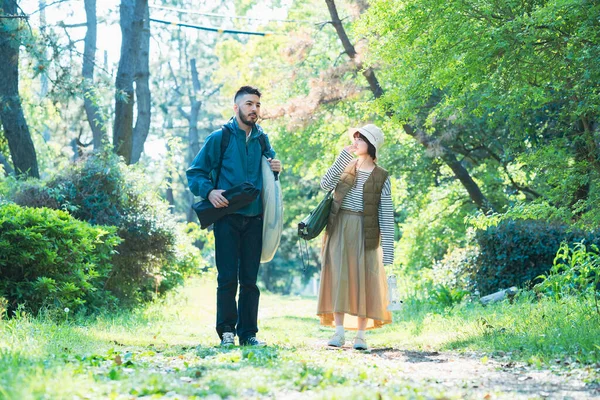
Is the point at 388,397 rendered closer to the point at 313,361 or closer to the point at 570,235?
the point at 313,361

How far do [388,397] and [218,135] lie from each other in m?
3.53

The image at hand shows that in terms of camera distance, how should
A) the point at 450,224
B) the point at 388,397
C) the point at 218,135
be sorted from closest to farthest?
the point at 388,397 → the point at 218,135 → the point at 450,224

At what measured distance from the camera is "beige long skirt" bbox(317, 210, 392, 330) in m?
7.48

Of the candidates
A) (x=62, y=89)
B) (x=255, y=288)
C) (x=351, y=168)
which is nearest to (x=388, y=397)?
(x=255, y=288)

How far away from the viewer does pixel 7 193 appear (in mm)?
11703

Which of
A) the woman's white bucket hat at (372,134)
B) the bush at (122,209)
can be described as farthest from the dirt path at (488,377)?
the bush at (122,209)

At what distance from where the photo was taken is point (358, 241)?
7.55m

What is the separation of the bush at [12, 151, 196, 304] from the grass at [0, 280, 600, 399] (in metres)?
1.36

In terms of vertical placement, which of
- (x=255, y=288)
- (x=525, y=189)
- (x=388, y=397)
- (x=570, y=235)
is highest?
(x=525, y=189)

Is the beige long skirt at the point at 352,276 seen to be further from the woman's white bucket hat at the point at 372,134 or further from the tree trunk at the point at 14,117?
the tree trunk at the point at 14,117

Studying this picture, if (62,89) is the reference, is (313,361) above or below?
below

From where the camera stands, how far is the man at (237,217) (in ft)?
23.1

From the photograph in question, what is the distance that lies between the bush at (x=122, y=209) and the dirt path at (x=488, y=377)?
6.09m

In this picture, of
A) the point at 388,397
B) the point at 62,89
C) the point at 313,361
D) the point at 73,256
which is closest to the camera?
the point at 388,397
